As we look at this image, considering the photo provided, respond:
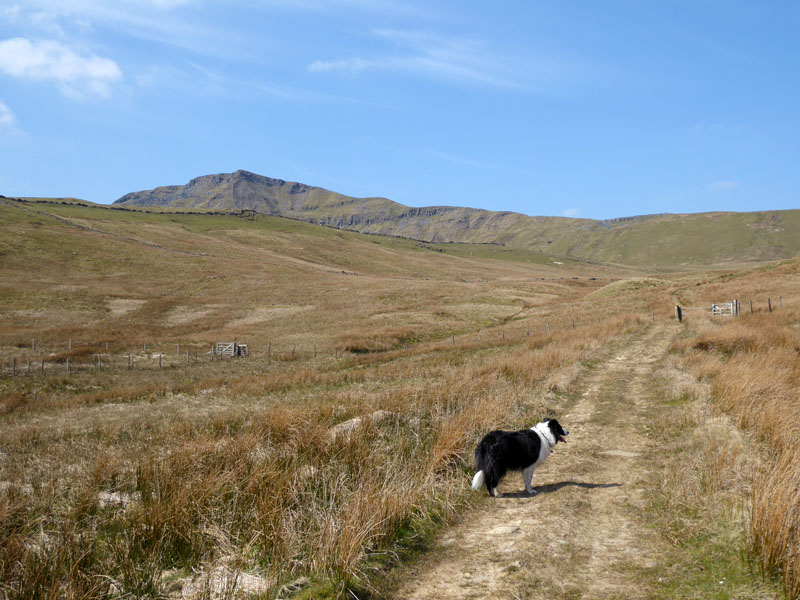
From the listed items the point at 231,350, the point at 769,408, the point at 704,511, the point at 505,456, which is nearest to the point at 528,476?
the point at 505,456

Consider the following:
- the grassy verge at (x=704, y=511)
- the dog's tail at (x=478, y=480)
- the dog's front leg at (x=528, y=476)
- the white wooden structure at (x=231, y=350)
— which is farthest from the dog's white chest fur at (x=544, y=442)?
the white wooden structure at (x=231, y=350)

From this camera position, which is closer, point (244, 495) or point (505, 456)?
point (244, 495)

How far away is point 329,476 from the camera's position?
23.8 ft

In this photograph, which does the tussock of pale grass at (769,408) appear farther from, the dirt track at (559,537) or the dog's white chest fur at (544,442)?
the dog's white chest fur at (544,442)

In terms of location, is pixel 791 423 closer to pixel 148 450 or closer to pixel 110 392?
pixel 148 450

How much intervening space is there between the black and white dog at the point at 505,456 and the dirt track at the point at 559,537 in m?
0.28

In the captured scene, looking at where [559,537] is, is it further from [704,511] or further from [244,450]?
[244,450]

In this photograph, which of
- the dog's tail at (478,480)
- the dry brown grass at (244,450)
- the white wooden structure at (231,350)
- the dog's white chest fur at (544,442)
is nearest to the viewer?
the dry brown grass at (244,450)

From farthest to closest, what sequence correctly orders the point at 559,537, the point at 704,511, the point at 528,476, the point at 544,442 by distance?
the point at 544,442 → the point at 528,476 → the point at 704,511 → the point at 559,537

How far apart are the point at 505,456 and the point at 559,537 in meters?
1.62

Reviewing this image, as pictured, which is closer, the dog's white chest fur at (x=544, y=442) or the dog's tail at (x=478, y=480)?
the dog's tail at (x=478, y=480)

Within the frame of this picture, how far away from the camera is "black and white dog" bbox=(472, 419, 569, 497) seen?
7.22m

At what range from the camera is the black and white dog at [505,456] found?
23.7ft

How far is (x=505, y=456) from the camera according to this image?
23.8 feet
